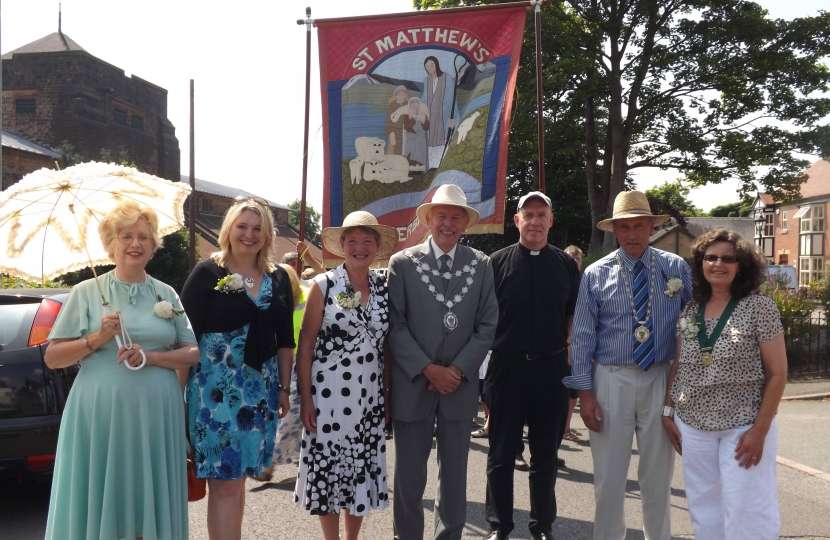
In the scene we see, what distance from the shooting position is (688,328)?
138 inches

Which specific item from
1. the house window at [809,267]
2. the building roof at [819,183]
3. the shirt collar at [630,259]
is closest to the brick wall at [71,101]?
the shirt collar at [630,259]

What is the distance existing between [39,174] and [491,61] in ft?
13.1

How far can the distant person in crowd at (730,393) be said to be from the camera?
3.27 meters

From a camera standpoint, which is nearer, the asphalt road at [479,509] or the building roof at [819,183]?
the asphalt road at [479,509]

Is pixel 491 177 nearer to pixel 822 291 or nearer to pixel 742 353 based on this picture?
pixel 742 353

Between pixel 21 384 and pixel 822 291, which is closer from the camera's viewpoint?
pixel 21 384

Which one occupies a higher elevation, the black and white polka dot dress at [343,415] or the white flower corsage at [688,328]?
the white flower corsage at [688,328]

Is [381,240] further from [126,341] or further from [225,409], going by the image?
[126,341]

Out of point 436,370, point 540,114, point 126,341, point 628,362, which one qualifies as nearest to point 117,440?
point 126,341

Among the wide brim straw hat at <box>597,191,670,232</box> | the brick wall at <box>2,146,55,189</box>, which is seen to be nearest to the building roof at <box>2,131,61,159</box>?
the brick wall at <box>2,146,55,189</box>

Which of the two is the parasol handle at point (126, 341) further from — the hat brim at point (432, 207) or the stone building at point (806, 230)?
the stone building at point (806, 230)

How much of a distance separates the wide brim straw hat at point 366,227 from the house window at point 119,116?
134 feet

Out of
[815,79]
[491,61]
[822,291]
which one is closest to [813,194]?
[815,79]

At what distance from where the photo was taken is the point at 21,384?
4.40m
